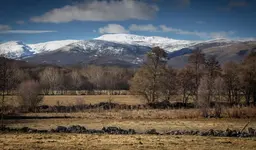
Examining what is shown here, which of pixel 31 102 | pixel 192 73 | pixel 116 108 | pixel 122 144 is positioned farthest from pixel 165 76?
pixel 122 144

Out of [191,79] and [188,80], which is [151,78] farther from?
[191,79]

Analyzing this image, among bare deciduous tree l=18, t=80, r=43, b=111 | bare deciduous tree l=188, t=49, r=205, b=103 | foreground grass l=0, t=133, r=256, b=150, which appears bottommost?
foreground grass l=0, t=133, r=256, b=150

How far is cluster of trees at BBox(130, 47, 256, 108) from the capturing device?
71000 millimetres

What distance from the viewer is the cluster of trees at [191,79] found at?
71000 mm

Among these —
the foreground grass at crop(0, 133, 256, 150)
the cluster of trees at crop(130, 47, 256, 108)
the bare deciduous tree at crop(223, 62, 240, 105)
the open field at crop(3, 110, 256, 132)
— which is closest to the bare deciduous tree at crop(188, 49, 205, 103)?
the cluster of trees at crop(130, 47, 256, 108)

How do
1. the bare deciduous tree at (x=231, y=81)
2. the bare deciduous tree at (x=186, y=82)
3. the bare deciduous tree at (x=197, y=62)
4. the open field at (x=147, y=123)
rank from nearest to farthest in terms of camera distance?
the open field at (x=147, y=123) → the bare deciduous tree at (x=231, y=81) → the bare deciduous tree at (x=186, y=82) → the bare deciduous tree at (x=197, y=62)

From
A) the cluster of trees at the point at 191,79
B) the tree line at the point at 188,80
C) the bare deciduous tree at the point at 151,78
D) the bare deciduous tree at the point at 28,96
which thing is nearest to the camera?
the bare deciduous tree at the point at 28,96

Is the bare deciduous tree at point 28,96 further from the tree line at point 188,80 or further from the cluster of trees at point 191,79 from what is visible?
the cluster of trees at point 191,79

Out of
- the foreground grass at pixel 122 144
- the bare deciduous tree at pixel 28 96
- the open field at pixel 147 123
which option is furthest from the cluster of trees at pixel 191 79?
the foreground grass at pixel 122 144

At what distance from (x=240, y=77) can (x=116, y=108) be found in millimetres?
30933

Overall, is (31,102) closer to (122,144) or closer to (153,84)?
(153,84)

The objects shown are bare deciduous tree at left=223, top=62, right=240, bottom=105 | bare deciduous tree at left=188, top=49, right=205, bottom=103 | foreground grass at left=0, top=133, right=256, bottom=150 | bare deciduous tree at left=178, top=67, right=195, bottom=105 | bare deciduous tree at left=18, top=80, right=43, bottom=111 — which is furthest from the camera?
bare deciduous tree at left=188, top=49, right=205, bottom=103

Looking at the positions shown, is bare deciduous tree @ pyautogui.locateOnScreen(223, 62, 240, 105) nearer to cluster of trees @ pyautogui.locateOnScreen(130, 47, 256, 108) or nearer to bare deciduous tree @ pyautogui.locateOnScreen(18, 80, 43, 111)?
cluster of trees @ pyautogui.locateOnScreen(130, 47, 256, 108)

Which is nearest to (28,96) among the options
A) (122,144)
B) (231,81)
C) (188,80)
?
(188,80)
